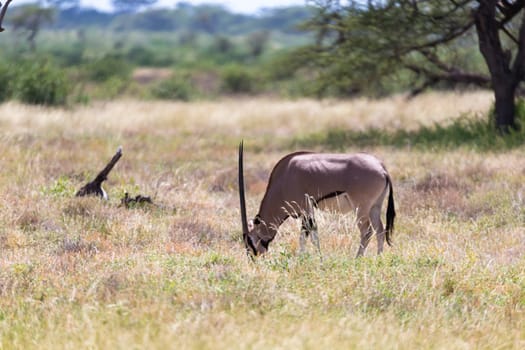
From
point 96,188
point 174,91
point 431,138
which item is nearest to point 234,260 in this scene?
point 96,188

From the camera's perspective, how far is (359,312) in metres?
4.97

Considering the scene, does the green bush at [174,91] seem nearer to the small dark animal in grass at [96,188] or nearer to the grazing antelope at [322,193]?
the small dark animal in grass at [96,188]

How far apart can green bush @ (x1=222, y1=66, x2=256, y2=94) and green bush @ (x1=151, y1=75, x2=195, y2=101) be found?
6234 millimetres

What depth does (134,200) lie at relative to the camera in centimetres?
920

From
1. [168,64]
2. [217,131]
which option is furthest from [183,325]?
[168,64]

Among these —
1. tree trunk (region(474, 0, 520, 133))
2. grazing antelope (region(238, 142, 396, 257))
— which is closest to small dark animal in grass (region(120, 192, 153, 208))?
grazing antelope (region(238, 142, 396, 257))

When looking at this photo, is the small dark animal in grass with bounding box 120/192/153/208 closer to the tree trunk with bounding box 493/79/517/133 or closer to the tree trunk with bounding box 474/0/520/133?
the tree trunk with bounding box 474/0/520/133

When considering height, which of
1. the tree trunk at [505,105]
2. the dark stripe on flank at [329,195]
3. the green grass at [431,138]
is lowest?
the green grass at [431,138]

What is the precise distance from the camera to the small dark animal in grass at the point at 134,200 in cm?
912

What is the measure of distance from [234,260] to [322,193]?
1066 millimetres

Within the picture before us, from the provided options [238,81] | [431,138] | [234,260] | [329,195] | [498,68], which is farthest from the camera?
[238,81]

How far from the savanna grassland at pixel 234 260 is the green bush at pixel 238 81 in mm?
29464

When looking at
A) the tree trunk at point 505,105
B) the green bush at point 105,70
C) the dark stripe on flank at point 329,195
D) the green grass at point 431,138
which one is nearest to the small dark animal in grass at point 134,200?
the dark stripe on flank at point 329,195

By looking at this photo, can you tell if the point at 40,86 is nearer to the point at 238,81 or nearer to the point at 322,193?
the point at 322,193
